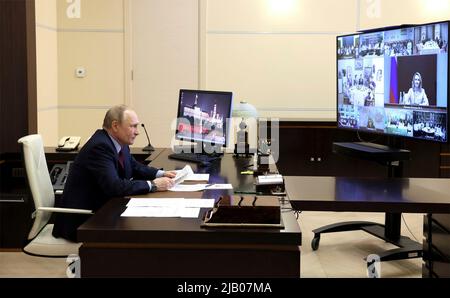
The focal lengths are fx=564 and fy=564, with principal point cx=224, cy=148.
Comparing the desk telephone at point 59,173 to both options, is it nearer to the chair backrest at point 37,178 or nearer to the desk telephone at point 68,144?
the desk telephone at point 68,144

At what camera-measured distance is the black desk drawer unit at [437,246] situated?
348 centimetres

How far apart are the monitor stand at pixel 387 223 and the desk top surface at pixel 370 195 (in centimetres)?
43

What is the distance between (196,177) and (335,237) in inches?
85.0

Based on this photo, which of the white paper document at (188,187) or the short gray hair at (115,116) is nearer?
the white paper document at (188,187)

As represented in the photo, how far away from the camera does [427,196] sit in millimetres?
3023

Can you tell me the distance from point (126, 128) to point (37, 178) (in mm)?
588

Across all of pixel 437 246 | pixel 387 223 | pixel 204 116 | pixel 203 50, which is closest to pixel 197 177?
pixel 204 116

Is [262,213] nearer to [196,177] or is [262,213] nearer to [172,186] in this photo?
[172,186]

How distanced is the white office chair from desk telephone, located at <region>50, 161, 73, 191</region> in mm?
1061

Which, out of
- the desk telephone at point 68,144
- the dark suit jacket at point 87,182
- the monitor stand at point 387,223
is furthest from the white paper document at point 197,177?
the desk telephone at point 68,144

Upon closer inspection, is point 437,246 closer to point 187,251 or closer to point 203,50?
point 187,251

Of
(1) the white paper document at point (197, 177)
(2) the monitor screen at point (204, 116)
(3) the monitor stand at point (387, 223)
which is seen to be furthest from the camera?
(2) the monitor screen at point (204, 116)

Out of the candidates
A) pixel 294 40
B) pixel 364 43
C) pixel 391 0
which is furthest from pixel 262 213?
pixel 391 0

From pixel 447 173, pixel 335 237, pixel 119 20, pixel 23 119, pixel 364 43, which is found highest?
pixel 119 20
